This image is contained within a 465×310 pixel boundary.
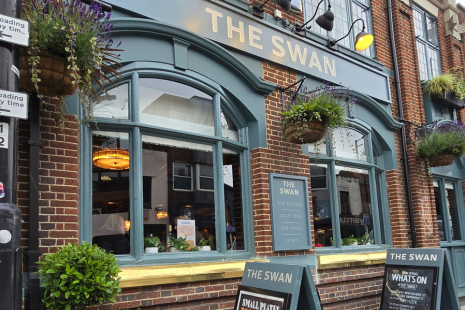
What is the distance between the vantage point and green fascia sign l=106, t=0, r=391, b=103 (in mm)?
6020

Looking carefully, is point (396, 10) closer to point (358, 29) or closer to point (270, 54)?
point (358, 29)

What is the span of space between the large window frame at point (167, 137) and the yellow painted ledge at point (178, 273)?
0.54ft

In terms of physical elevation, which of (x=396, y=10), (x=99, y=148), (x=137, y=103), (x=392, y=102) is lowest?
(x=99, y=148)

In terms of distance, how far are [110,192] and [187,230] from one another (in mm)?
1191

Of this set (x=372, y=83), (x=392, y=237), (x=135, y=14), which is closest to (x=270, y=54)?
(x=135, y=14)

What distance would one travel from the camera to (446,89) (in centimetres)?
1041

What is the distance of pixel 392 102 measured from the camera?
9609 millimetres

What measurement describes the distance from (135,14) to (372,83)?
5.31 meters

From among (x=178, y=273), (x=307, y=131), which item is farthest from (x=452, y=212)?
(x=178, y=273)

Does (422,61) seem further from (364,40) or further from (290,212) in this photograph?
(290,212)

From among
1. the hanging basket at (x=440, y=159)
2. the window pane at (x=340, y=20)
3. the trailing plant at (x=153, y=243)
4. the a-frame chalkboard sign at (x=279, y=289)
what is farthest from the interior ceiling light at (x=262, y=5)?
the hanging basket at (x=440, y=159)

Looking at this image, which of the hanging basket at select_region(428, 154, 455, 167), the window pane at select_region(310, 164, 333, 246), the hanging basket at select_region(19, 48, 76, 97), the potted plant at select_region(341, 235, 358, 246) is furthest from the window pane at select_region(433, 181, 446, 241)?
the hanging basket at select_region(19, 48, 76, 97)

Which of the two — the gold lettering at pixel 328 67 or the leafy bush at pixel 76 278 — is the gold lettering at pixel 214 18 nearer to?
the gold lettering at pixel 328 67

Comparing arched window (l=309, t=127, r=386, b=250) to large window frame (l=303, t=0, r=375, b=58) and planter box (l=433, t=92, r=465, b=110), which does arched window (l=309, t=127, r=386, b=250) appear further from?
planter box (l=433, t=92, r=465, b=110)
